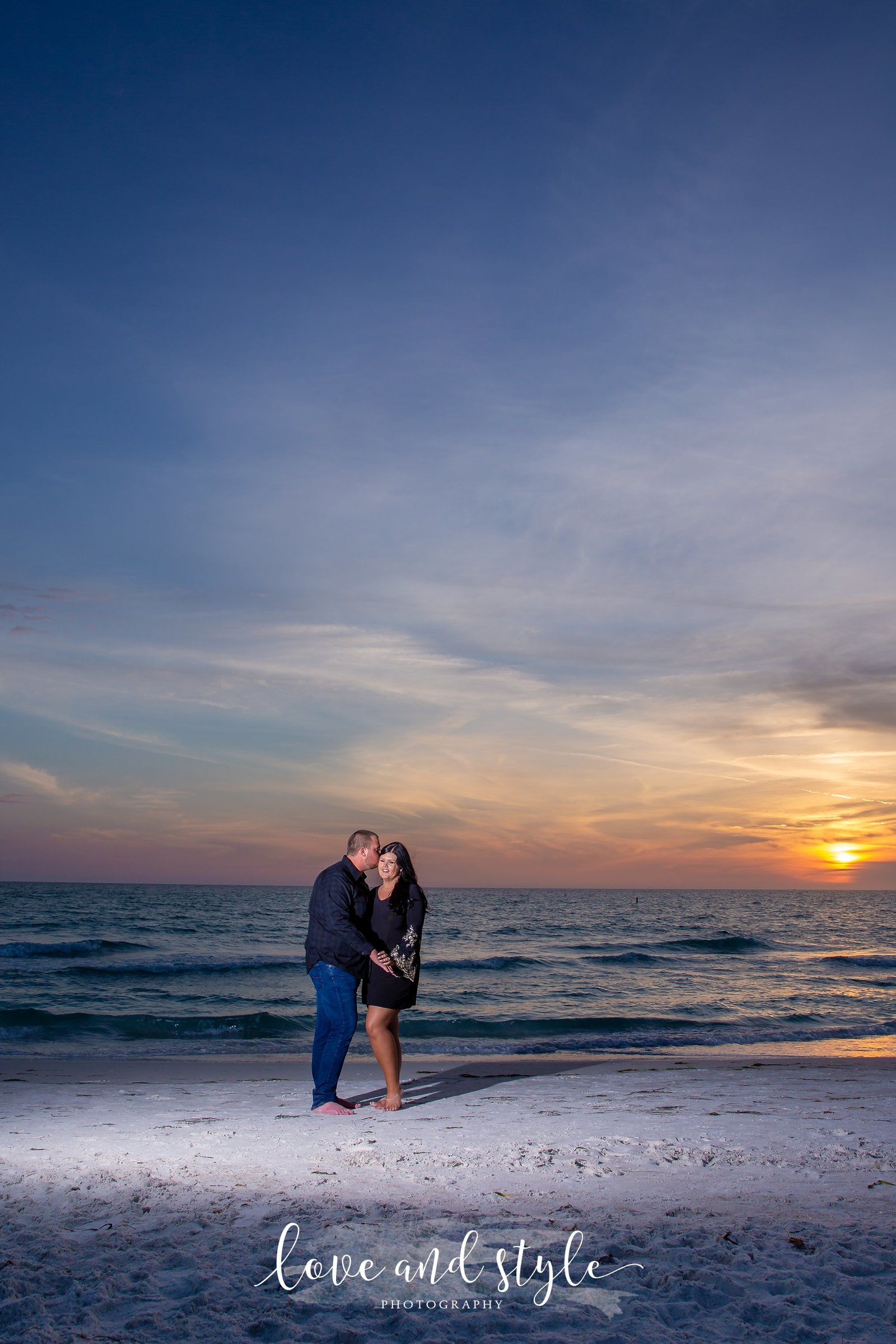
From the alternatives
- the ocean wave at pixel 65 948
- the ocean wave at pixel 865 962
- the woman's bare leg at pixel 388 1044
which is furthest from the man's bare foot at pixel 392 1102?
the ocean wave at pixel 865 962

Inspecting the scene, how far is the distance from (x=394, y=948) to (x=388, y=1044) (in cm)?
75

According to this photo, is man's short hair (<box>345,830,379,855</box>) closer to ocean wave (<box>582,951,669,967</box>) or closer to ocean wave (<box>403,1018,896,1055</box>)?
ocean wave (<box>403,1018,896,1055</box>)

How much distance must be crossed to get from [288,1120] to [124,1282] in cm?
281

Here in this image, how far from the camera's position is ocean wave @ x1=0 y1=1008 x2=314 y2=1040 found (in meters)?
14.2

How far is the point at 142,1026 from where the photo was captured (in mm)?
15086

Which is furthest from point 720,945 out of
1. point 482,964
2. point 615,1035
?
point 615,1035

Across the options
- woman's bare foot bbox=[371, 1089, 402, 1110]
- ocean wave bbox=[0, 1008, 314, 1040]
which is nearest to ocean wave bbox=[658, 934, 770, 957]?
ocean wave bbox=[0, 1008, 314, 1040]

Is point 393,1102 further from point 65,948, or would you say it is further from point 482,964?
point 65,948

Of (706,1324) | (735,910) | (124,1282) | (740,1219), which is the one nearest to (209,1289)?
(124,1282)

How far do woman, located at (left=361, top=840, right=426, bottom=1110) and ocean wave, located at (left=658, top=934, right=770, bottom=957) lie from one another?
29641mm

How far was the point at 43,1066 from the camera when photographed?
10.3 m

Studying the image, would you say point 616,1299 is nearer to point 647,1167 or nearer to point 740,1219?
point 740,1219

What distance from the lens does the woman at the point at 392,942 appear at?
20.5 feet

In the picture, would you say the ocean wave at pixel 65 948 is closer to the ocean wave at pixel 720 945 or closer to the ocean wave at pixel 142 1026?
the ocean wave at pixel 142 1026
